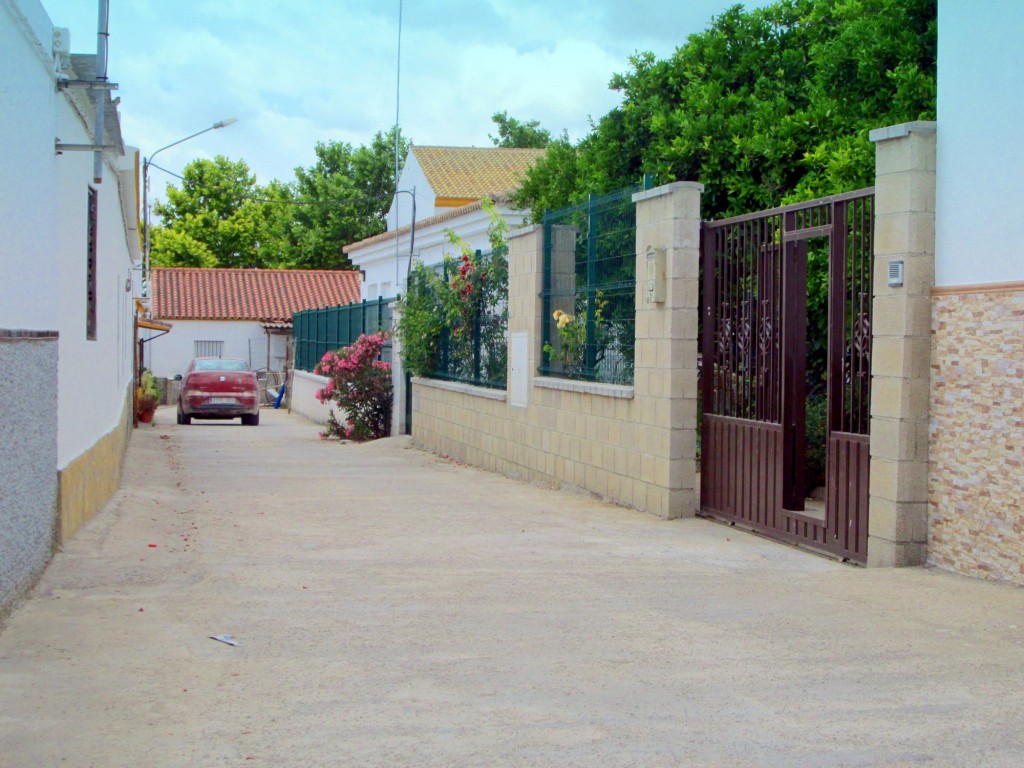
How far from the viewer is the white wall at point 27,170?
673cm

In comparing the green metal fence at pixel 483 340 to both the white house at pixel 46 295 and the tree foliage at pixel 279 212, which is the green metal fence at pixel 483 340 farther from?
the tree foliage at pixel 279 212

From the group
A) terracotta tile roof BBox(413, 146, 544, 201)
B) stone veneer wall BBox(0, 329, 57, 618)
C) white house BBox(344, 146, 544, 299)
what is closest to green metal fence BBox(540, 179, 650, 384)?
stone veneer wall BBox(0, 329, 57, 618)

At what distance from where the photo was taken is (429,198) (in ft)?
121

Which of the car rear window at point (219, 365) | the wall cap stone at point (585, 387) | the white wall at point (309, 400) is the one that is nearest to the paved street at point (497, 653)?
the wall cap stone at point (585, 387)

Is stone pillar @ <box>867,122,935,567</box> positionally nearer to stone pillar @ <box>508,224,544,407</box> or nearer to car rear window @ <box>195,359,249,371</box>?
stone pillar @ <box>508,224,544,407</box>

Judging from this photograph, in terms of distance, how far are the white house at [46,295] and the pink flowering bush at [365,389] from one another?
11.3 m

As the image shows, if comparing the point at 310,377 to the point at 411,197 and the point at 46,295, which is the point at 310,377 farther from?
the point at 46,295

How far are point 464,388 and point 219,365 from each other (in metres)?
16.6

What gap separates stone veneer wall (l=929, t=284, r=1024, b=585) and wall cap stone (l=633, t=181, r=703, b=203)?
312 cm

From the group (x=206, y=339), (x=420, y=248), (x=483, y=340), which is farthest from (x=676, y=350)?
(x=206, y=339)

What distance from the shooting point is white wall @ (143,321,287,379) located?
52375 millimetres

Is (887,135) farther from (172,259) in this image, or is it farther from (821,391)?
(172,259)

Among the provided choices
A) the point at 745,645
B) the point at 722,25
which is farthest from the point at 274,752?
the point at 722,25

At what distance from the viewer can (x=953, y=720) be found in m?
5.07
